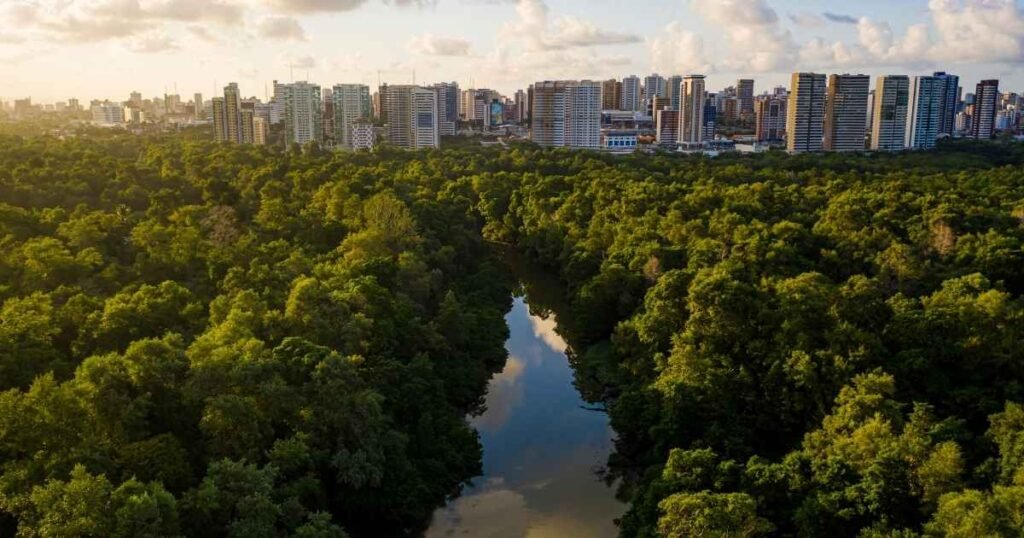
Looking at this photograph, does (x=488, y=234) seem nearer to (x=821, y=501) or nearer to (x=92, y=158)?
(x=92, y=158)

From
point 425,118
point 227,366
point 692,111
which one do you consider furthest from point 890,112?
point 227,366

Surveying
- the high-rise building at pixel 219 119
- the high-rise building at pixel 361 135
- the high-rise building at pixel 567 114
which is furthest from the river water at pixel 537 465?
the high-rise building at pixel 567 114

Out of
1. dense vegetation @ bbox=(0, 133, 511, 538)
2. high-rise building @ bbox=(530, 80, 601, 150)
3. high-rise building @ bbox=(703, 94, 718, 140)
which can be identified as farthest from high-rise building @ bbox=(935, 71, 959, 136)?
dense vegetation @ bbox=(0, 133, 511, 538)

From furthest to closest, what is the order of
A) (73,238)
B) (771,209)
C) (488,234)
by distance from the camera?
1. (488,234)
2. (771,209)
3. (73,238)

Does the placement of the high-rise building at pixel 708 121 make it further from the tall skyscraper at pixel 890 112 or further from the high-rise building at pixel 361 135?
the high-rise building at pixel 361 135

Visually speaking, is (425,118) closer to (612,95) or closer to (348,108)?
(348,108)

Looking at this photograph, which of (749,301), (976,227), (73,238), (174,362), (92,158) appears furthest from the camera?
(92,158)

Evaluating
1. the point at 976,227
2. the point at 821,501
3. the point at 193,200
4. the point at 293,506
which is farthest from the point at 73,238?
the point at 976,227

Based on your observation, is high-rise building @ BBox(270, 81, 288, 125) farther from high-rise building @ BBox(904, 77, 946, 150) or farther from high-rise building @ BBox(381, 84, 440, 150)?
high-rise building @ BBox(904, 77, 946, 150)
